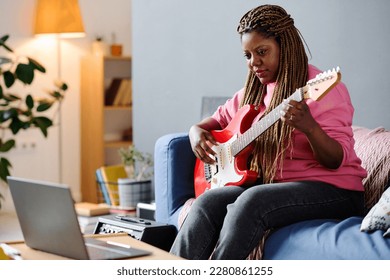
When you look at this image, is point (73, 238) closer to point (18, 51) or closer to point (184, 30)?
point (184, 30)

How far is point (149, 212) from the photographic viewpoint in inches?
124

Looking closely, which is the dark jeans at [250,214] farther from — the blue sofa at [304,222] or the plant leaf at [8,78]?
the plant leaf at [8,78]

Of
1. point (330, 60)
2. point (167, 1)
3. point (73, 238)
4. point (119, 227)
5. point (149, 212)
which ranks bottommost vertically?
point (149, 212)

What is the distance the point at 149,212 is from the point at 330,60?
3.22 ft

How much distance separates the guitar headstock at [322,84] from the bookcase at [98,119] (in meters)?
3.10

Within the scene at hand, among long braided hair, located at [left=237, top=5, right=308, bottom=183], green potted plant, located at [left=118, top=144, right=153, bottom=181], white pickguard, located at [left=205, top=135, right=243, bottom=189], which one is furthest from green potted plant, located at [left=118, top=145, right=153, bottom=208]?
long braided hair, located at [left=237, top=5, right=308, bottom=183]

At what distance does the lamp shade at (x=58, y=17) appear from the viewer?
4.71 m

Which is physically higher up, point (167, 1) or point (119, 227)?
point (167, 1)

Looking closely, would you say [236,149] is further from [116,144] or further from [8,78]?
[116,144]

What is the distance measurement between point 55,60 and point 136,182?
1667 millimetres

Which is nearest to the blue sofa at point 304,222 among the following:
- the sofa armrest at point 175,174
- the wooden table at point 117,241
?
the sofa armrest at point 175,174

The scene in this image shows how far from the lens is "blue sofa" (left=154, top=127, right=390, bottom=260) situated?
180 cm

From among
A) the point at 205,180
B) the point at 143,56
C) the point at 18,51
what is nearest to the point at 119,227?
the point at 205,180
